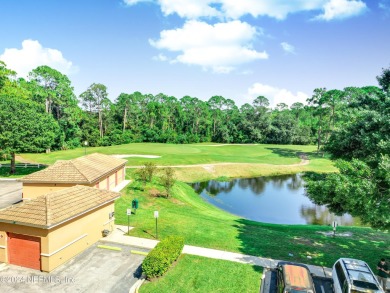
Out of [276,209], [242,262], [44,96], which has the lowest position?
[276,209]

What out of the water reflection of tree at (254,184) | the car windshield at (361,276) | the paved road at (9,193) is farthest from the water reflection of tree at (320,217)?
the paved road at (9,193)

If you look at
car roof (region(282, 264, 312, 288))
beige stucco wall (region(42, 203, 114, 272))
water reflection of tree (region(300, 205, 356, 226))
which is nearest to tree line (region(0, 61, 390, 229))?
car roof (region(282, 264, 312, 288))

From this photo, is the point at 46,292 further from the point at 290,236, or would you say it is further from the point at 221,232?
the point at 290,236

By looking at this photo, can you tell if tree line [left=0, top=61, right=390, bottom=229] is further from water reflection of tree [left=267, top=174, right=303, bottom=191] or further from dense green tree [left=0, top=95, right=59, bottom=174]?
water reflection of tree [left=267, top=174, right=303, bottom=191]

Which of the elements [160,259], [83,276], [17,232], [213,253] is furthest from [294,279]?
[17,232]

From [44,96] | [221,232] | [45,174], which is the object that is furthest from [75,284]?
[44,96]

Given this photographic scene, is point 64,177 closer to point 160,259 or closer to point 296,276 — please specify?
point 160,259
